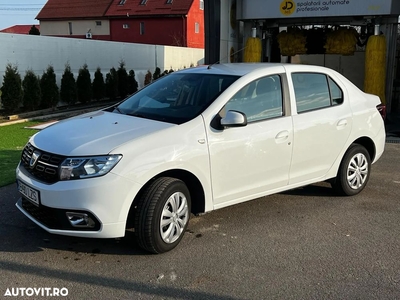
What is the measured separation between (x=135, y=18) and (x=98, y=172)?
39.4 metres

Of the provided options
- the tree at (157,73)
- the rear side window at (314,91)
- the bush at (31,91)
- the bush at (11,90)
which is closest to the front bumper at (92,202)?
the rear side window at (314,91)

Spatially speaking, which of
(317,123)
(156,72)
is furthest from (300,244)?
(156,72)

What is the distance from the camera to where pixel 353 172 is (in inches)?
229

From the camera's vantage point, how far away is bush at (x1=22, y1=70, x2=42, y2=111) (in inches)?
522

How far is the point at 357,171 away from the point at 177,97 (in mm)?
2649

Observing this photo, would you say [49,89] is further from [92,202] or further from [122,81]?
[92,202]

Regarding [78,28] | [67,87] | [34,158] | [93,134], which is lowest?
[67,87]

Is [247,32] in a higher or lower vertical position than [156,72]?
higher

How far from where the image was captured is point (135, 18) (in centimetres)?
4075

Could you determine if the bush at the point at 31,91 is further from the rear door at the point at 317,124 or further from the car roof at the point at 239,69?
the rear door at the point at 317,124

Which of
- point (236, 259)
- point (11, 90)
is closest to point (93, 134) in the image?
point (236, 259)

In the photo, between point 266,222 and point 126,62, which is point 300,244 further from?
point 126,62

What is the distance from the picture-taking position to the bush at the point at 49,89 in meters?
14.0

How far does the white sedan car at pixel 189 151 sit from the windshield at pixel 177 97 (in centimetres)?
2
